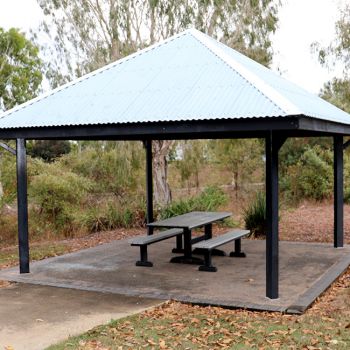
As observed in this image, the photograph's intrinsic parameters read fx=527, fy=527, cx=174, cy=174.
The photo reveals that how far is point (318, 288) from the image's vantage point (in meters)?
6.78

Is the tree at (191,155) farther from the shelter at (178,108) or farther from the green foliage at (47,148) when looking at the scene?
the green foliage at (47,148)

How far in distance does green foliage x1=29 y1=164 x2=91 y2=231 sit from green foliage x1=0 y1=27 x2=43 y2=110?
52.3 ft

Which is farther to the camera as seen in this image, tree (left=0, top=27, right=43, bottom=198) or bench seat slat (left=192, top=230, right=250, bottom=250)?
tree (left=0, top=27, right=43, bottom=198)

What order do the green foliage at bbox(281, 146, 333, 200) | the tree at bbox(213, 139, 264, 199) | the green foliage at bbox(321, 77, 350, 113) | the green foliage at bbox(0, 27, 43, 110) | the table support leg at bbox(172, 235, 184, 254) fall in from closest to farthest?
the table support leg at bbox(172, 235, 184, 254) < the green foliage at bbox(281, 146, 333, 200) < the tree at bbox(213, 139, 264, 199) < the green foliage at bbox(321, 77, 350, 113) < the green foliage at bbox(0, 27, 43, 110)

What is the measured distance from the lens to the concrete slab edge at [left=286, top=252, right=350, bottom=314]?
19.5 feet

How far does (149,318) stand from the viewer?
5664mm

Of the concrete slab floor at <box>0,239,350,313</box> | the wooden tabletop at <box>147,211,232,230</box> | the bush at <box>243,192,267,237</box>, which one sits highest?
the wooden tabletop at <box>147,211,232,230</box>

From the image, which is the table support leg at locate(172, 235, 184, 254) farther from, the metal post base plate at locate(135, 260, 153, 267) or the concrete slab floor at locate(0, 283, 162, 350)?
the concrete slab floor at locate(0, 283, 162, 350)

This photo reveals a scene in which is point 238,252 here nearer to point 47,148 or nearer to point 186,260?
point 186,260

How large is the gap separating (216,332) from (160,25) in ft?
38.9

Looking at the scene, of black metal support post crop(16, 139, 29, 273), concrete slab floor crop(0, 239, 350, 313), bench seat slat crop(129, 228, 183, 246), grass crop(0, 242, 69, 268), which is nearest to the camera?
concrete slab floor crop(0, 239, 350, 313)

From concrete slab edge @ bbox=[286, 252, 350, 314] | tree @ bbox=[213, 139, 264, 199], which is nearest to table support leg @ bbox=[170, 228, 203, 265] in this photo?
concrete slab edge @ bbox=[286, 252, 350, 314]

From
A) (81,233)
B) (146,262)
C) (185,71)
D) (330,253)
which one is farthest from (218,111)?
(81,233)

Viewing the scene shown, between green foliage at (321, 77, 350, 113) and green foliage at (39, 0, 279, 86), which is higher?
green foliage at (39, 0, 279, 86)
